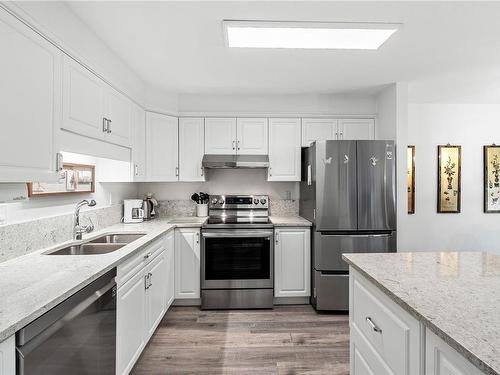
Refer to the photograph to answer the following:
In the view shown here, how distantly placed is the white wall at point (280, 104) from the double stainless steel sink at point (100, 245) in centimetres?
173

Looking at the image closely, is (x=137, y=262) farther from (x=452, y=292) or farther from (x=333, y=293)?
(x=333, y=293)

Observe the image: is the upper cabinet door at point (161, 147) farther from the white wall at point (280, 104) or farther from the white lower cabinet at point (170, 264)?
the white lower cabinet at point (170, 264)

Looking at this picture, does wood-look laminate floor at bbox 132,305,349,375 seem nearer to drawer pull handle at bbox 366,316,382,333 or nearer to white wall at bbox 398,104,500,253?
drawer pull handle at bbox 366,316,382,333

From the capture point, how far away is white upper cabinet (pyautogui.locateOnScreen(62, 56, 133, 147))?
5.95 ft

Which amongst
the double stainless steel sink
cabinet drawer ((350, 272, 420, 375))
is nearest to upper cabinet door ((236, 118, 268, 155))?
the double stainless steel sink

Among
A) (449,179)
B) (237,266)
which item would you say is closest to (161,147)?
(237,266)

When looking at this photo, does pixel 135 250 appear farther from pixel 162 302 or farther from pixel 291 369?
pixel 291 369

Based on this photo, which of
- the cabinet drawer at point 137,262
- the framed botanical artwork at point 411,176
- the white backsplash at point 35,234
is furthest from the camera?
the framed botanical artwork at point 411,176

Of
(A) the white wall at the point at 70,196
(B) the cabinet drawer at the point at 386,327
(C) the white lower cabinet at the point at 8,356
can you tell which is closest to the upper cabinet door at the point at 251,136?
(A) the white wall at the point at 70,196

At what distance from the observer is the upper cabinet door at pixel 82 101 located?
5.88 feet

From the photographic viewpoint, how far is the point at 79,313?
141cm

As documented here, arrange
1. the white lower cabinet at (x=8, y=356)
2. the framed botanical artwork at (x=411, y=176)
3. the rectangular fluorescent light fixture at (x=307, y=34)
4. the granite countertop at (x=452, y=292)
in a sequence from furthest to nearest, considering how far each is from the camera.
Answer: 1. the framed botanical artwork at (x=411, y=176)
2. the rectangular fluorescent light fixture at (x=307, y=34)
3. the white lower cabinet at (x=8, y=356)
4. the granite countertop at (x=452, y=292)

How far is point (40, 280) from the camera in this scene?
1412 millimetres

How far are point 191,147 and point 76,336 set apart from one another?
2.49m
